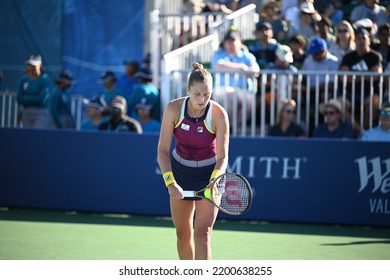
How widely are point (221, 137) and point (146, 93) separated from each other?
24.4 feet

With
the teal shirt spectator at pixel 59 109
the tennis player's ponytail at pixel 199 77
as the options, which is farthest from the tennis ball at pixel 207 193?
the teal shirt spectator at pixel 59 109

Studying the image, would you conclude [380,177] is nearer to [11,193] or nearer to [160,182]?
[160,182]

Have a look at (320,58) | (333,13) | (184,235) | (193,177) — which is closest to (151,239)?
(184,235)

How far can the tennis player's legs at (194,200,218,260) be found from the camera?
7.21 metres

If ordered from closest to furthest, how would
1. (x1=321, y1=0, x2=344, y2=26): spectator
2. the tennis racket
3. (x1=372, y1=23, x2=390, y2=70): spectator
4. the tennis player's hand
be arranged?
the tennis racket
the tennis player's hand
(x1=372, y1=23, x2=390, y2=70): spectator
(x1=321, y1=0, x2=344, y2=26): spectator

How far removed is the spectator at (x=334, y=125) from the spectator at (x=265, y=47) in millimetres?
2045

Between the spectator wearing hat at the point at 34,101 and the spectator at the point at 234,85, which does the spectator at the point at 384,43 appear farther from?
the spectator wearing hat at the point at 34,101

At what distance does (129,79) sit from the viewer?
16969 millimetres

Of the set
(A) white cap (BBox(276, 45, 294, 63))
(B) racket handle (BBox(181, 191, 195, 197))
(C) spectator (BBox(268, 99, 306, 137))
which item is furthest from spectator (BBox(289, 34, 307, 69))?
(B) racket handle (BBox(181, 191, 195, 197))

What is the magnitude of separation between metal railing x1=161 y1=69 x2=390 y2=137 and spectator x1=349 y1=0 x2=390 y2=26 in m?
2.84

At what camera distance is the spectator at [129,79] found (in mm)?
16734

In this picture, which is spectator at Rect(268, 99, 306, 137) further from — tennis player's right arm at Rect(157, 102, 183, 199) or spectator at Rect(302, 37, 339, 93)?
tennis player's right arm at Rect(157, 102, 183, 199)
